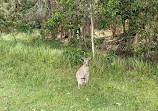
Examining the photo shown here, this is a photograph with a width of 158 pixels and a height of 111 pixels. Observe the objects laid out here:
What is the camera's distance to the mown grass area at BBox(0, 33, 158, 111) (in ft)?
17.9

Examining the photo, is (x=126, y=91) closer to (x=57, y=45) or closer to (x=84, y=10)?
(x=84, y=10)

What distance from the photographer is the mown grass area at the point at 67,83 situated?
5441mm

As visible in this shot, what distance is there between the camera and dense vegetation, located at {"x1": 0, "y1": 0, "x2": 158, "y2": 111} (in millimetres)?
5605

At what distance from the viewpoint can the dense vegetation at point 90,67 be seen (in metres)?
5.61

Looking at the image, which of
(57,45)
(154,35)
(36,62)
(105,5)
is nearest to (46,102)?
(36,62)

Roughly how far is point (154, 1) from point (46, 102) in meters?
5.35

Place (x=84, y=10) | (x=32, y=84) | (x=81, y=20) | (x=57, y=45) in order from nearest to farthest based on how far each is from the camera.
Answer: (x=32, y=84)
(x=84, y=10)
(x=81, y=20)
(x=57, y=45)

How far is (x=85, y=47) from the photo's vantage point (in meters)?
8.88

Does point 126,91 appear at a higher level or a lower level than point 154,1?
lower

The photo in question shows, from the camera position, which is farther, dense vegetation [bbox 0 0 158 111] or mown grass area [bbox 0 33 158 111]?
dense vegetation [bbox 0 0 158 111]

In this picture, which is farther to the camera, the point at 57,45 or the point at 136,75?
the point at 57,45

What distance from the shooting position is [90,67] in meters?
8.07

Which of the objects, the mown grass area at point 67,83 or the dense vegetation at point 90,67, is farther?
the dense vegetation at point 90,67

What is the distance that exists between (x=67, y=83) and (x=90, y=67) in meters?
1.47
